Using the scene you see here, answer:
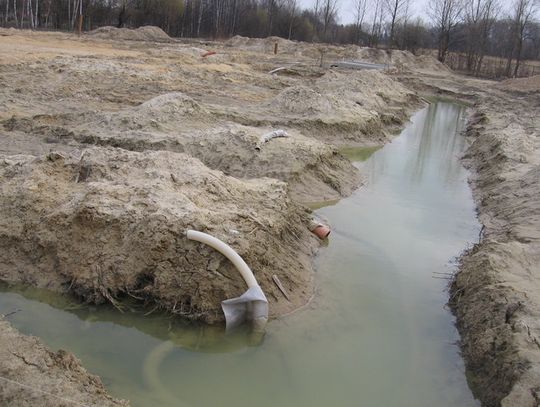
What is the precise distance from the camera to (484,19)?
4756 centimetres

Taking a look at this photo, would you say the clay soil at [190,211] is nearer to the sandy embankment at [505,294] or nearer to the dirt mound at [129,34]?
the sandy embankment at [505,294]

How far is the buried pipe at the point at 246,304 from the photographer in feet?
18.5

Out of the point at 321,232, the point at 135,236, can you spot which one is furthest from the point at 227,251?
the point at 321,232

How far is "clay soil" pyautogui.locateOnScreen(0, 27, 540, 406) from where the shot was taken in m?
5.52

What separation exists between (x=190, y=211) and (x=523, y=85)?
32229mm

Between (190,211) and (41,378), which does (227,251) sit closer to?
(190,211)

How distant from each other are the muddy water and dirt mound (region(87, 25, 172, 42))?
3467 centimetres

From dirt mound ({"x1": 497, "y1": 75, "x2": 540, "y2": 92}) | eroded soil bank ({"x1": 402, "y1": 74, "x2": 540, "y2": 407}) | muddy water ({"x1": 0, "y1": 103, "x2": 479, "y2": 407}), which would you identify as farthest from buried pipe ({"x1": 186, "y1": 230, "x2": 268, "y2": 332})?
dirt mound ({"x1": 497, "y1": 75, "x2": 540, "y2": 92})

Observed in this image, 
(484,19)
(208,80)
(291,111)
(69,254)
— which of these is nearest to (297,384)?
(69,254)

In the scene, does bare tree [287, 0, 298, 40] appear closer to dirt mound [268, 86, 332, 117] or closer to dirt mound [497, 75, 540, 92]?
dirt mound [497, 75, 540, 92]

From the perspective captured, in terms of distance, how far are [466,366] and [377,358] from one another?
903 millimetres

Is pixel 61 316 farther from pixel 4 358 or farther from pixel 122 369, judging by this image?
pixel 4 358

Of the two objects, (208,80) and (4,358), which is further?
(208,80)

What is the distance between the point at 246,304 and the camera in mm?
5742
